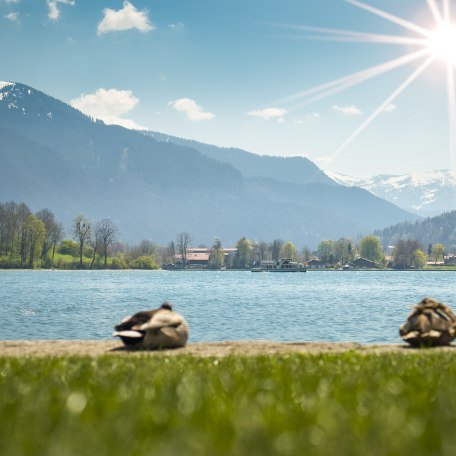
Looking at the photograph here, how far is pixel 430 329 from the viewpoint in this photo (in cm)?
1827

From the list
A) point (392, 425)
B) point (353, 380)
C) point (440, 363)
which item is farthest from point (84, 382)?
point (440, 363)

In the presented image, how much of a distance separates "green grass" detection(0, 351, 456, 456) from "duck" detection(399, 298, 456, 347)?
7.77m

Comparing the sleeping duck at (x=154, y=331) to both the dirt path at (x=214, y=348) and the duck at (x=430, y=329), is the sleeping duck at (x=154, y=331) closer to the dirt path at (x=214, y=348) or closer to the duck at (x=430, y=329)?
the dirt path at (x=214, y=348)

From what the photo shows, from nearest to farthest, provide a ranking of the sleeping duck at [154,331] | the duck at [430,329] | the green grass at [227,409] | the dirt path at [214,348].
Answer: the green grass at [227,409]
the dirt path at [214,348]
the sleeping duck at [154,331]
the duck at [430,329]

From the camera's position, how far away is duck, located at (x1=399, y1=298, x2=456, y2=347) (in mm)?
18172

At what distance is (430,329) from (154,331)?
7.92 m

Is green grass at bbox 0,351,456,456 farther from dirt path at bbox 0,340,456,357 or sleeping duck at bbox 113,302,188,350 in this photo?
sleeping duck at bbox 113,302,188,350

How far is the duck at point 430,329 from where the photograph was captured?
715 inches

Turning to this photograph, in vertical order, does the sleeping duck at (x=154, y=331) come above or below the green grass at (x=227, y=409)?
below

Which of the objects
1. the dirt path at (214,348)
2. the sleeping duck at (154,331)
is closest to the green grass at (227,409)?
the dirt path at (214,348)

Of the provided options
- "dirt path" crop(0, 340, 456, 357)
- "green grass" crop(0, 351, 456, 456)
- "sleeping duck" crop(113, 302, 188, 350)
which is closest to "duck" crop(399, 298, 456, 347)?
"dirt path" crop(0, 340, 456, 357)

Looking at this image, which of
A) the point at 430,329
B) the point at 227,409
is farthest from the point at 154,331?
the point at 227,409

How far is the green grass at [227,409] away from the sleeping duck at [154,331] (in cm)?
626

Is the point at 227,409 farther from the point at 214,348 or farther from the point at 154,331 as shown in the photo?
the point at 214,348
